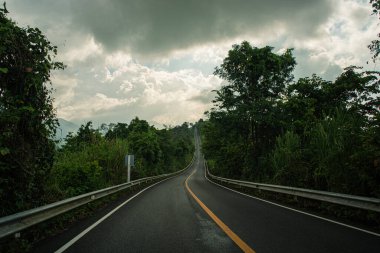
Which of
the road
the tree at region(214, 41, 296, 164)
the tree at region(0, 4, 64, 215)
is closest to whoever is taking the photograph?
the road

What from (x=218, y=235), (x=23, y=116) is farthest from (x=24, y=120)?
(x=218, y=235)

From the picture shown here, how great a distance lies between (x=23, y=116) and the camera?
24.9 ft

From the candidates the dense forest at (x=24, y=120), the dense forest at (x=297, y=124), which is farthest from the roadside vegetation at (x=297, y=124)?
the dense forest at (x=24, y=120)

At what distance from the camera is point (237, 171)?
35.2 meters

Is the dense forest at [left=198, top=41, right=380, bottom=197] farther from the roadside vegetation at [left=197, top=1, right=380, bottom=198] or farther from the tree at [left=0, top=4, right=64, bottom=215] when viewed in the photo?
the tree at [left=0, top=4, right=64, bottom=215]

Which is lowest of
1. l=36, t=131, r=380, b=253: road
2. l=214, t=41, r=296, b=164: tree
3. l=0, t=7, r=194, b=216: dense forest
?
l=36, t=131, r=380, b=253: road

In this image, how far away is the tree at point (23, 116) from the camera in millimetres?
7004

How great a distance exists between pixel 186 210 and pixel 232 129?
18.3 metres

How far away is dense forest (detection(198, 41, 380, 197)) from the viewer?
32.5 ft

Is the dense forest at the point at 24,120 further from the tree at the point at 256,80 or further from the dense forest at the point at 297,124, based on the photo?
the tree at the point at 256,80

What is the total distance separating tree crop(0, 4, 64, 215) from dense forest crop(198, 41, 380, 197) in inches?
349

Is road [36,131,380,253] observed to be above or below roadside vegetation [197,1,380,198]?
below

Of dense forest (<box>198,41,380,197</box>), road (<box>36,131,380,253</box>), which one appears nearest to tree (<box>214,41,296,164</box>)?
dense forest (<box>198,41,380,197</box>)

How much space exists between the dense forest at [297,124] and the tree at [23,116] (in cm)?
886
